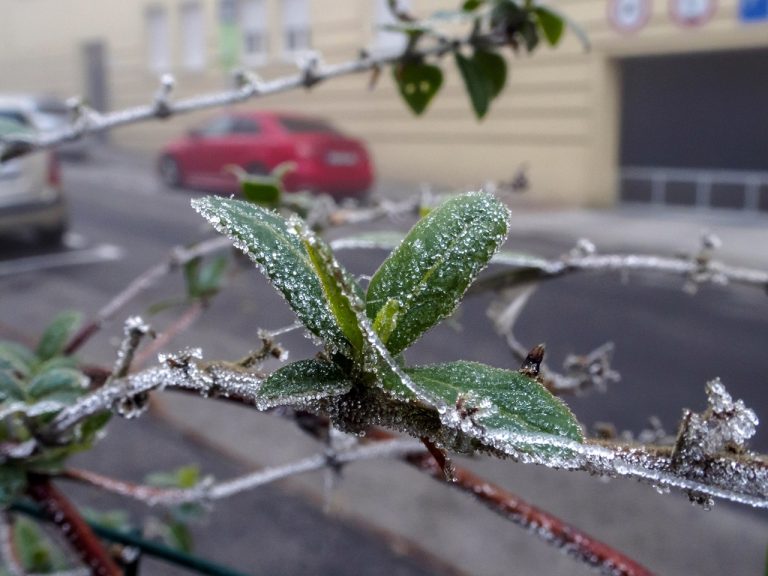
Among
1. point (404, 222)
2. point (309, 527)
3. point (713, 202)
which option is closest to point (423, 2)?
point (713, 202)

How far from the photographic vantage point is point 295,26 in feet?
48.9

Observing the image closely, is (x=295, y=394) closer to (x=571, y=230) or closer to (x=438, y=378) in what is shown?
(x=438, y=378)

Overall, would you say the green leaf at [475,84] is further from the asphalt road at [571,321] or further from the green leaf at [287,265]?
the asphalt road at [571,321]

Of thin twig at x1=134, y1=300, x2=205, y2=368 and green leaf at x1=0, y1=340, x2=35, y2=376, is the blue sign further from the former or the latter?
green leaf at x1=0, y1=340, x2=35, y2=376

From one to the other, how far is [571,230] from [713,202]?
2.72 m

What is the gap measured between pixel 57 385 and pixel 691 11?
36.1 ft

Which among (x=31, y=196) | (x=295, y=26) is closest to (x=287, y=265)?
(x=31, y=196)

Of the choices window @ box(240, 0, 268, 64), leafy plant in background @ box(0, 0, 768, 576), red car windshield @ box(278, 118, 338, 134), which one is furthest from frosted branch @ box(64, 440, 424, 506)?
window @ box(240, 0, 268, 64)

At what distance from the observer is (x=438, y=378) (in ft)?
1.46

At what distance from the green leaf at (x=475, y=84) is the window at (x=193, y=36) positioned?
1596 cm

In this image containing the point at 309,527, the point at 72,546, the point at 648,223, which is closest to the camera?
the point at 72,546

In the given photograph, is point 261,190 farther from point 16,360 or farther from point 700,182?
point 700,182

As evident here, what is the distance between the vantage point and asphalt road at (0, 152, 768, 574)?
15.0 ft

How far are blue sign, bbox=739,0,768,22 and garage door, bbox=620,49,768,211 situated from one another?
0.51 m
